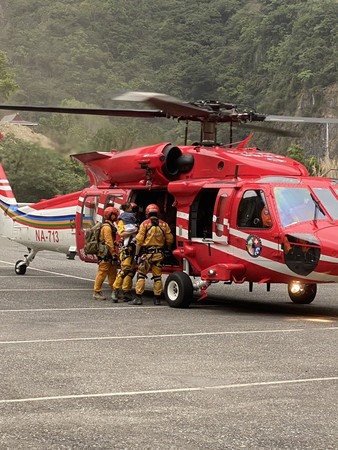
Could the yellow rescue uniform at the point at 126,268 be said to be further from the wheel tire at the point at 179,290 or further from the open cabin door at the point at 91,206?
the open cabin door at the point at 91,206

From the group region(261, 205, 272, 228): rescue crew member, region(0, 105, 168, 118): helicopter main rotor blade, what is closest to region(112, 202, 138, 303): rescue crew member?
region(0, 105, 168, 118): helicopter main rotor blade

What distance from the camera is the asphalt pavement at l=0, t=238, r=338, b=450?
6.46 meters

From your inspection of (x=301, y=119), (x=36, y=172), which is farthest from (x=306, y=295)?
(x=36, y=172)

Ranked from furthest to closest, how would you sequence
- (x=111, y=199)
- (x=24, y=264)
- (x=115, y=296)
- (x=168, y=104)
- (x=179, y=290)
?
(x=24, y=264), (x=111, y=199), (x=115, y=296), (x=179, y=290), (x=168, y=104)

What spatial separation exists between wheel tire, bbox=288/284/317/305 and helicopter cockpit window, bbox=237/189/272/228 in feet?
6.64

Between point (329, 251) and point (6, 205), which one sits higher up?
point (6, 205)

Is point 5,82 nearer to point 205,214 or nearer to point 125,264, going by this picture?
point 205,214

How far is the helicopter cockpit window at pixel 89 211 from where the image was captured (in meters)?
17.1

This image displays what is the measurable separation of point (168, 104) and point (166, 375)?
19.8 feet

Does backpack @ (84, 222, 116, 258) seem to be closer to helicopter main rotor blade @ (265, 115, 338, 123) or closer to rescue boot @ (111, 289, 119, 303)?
rescue boot @ (111, 289, 119, 303)

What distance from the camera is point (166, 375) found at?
866cm

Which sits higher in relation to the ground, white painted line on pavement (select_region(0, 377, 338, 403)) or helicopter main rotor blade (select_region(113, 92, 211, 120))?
helicopter main rotor blade (select_region(113, 92, 211, 120))

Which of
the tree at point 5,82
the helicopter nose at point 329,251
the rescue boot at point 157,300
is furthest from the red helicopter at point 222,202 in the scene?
the tree at point 5,82

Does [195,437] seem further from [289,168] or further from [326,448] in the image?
[289,168]
